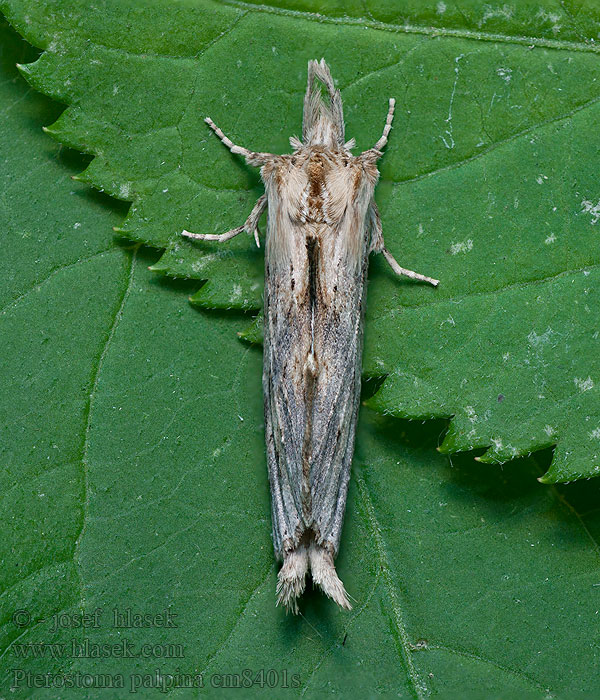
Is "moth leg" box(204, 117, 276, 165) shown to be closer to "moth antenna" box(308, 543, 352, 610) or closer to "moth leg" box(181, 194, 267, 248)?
"moth leg" box(181, 194, 267, 248)

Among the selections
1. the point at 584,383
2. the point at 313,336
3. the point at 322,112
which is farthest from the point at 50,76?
the point at 584,383

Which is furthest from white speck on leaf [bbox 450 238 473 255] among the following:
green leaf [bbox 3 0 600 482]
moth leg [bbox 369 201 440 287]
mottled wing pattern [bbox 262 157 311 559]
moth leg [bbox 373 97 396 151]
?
mottled wing pattern [bbox 262 157 311 559]

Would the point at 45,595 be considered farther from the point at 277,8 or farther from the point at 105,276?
the point at 277,8

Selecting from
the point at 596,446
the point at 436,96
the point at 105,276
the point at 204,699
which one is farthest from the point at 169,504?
the point at 436,96

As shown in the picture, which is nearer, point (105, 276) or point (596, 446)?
point (596, 446)

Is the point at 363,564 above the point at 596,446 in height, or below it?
below

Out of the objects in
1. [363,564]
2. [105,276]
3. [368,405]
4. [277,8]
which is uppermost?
[277,8]

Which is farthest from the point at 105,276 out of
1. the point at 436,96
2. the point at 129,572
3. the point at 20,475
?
the point at 436,96
